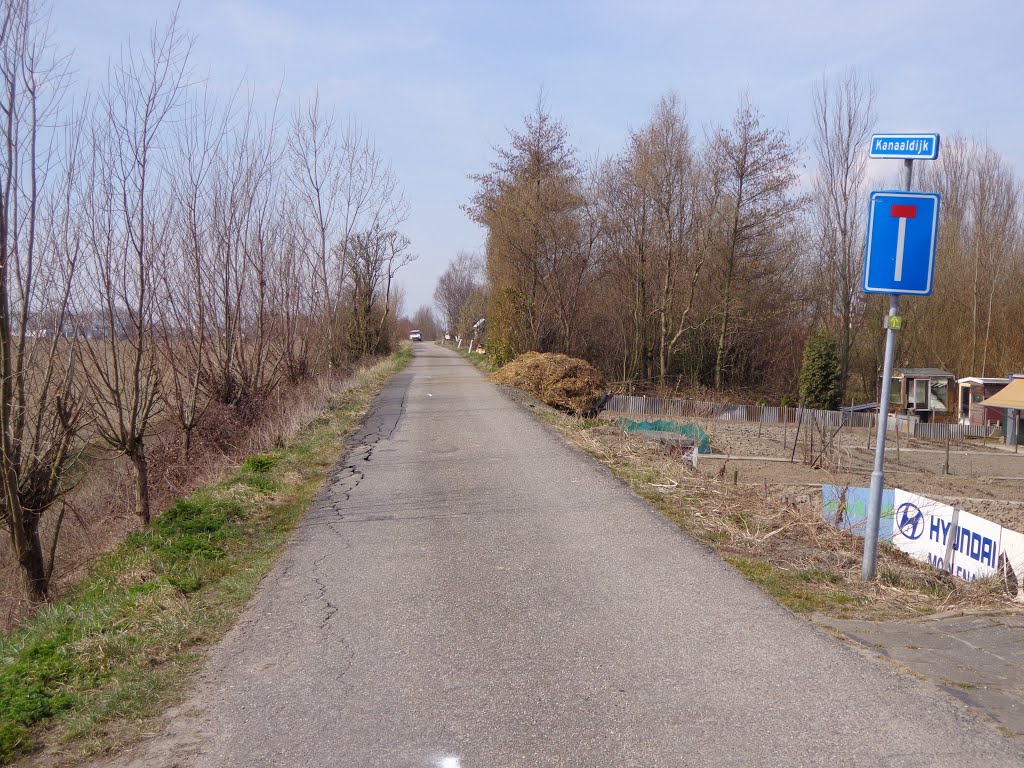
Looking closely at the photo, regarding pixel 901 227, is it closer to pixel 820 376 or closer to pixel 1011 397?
pixel 1011 397

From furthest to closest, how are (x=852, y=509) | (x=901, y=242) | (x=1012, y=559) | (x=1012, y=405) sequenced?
(x=1012, y=405), (x=852, y=509), (x=1012, y=559), (x=901, y=242)


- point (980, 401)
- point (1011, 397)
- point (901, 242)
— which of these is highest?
point (901, 242)

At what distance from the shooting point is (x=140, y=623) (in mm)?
5355

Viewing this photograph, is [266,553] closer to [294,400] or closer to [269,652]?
[269,652]

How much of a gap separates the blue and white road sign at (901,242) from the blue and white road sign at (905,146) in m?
0.29

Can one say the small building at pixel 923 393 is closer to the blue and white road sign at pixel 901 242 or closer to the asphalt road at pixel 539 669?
the asphalt road at pixel 539 669

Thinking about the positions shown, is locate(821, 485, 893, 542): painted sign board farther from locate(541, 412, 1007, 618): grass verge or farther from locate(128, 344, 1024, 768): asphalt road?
locate(128, 344, 1024, 768): asphalt road

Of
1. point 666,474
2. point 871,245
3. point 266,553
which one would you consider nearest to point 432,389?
point 666,474

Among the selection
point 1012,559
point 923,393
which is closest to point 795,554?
point 1012,559

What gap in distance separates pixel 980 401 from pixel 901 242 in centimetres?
3462

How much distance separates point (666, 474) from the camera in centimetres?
1052

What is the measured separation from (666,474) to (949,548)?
356 cm

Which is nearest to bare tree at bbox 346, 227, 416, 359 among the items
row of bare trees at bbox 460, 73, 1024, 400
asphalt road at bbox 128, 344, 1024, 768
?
row of bare trees at bbox 460, 73, 1024, 400

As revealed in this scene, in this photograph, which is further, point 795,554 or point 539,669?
point 795,554
